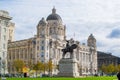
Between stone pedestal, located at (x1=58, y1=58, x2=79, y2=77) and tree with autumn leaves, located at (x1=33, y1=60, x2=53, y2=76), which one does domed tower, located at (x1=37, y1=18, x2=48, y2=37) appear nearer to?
tree with autumn leaves, located at (x1=33, y1=60, x2=53, y2=76)

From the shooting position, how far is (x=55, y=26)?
18688 cm

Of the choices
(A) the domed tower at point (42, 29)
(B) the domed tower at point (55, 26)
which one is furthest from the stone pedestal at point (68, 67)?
(B) the domed tower at point (55, 26)

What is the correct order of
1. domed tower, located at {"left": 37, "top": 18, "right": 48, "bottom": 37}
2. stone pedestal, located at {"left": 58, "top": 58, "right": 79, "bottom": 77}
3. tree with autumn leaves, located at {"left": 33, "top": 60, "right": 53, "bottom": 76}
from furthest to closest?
domed tower, located at {"left": 37, "top": 18, "right": 48, "bottom": 37}
tree with autumn leaves, located at {"left": 33, "top": 60, "right": 53, "bottom": 76}
stone pedestal, located at {"left": 58, "top": 58, "right": 79, "bottom": 77}

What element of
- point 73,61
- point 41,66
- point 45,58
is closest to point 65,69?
point 73,61

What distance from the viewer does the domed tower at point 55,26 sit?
614 feet

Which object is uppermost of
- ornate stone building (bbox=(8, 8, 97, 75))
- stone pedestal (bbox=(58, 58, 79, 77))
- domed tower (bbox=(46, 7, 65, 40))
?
domed tower (bbox=(46, 7, 65, 40))

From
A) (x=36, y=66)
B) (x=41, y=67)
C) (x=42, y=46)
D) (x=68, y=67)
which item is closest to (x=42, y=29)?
(x=42, y=46)

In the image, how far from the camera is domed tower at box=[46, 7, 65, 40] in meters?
187

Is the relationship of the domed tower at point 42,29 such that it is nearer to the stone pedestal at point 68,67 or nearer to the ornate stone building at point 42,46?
the ornate stone building at point 42,46

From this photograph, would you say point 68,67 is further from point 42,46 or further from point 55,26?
point 55,26

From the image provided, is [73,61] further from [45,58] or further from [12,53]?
[12,53]

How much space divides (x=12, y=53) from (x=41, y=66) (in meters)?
41.2

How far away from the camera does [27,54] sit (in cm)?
16788

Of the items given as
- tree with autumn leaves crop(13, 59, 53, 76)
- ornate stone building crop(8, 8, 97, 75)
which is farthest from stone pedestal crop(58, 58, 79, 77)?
ornate stone building crop(8, 8, 97, 75)
